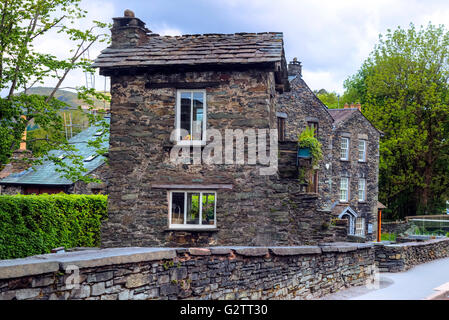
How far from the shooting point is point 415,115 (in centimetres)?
4175

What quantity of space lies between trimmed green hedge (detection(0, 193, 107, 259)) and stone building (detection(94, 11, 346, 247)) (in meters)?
2.57

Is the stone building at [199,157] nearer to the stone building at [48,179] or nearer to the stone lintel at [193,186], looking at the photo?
the stone lintel at [193,186]

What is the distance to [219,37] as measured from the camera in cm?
1592

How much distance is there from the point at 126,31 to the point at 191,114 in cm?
362

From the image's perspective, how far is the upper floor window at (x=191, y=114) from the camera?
1472 cm

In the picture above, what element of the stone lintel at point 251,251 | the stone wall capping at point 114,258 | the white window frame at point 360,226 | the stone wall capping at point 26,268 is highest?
the stone wall capping at point 26,268

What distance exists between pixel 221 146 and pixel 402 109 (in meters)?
31.6

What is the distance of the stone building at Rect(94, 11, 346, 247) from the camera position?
14.3 meters

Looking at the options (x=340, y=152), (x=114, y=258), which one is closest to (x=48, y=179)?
(x=340, y=152)

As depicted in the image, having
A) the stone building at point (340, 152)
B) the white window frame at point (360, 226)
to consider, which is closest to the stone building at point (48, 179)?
the stone building at point (340, 152)

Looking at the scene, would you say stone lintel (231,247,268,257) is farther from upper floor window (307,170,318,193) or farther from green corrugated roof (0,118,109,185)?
green corrugated roof (0,118,109,185)

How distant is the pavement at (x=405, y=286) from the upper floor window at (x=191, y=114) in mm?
5838
